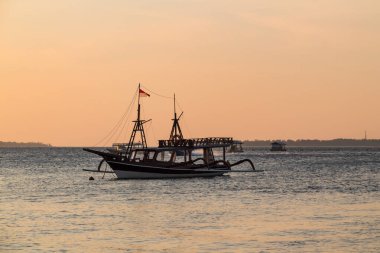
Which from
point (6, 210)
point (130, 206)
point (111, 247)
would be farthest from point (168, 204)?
point (111, 247)

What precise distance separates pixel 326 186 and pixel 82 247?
48.0 m

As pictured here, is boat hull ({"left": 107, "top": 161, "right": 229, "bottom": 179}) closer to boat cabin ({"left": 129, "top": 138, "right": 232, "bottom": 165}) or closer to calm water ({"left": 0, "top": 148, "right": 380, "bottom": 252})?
boat cabin ({"left": 129, "top": 138, "right": 232, "bottom": 165})

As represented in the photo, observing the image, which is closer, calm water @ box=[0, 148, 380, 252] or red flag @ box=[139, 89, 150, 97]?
calm water @ box=[0, 148, 380, 252]

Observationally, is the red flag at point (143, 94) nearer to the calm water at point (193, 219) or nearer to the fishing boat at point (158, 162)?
the fishing boat at point (158, 162)

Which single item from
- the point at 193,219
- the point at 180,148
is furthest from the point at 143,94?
the point at 193,219

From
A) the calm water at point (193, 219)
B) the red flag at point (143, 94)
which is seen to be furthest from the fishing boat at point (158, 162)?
the calm water at point (193, 219)

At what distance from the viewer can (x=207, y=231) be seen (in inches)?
1586

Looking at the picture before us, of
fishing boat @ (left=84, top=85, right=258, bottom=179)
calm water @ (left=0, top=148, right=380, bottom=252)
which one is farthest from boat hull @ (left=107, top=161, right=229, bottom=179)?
calm water @ (left=0, top=148, right=380, bottom=252)

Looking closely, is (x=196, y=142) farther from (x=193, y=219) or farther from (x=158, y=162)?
(x=193, y=219)

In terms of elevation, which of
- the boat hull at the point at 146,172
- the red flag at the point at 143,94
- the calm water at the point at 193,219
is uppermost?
the red flag at the point at 143,94

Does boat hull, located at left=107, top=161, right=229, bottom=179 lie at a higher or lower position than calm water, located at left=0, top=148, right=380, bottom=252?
higher

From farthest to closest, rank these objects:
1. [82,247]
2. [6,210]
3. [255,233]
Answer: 1. [6,210]
2. [255,233]
3. [82,247]

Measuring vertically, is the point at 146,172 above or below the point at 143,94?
below

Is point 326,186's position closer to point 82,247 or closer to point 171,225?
point 171,225
